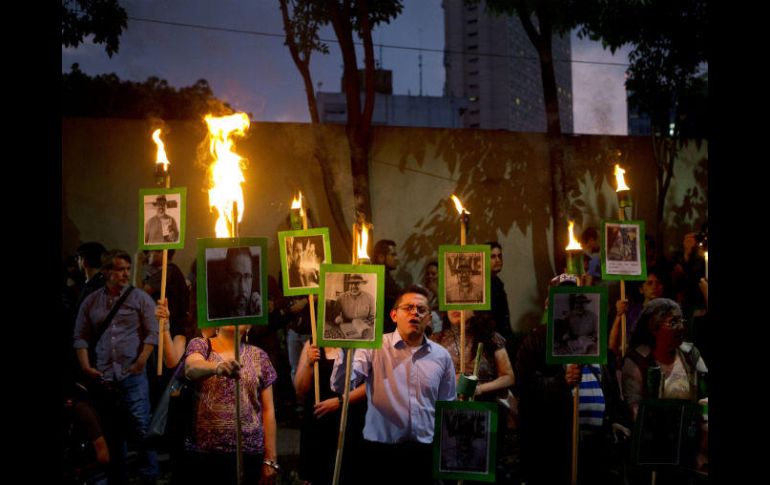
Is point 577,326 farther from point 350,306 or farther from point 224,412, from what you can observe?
point 224,412

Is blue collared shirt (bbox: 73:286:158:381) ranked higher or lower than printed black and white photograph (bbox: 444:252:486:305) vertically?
lower

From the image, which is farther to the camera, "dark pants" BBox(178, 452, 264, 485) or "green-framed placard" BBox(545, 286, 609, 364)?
"green-framed placard" BBox(545, 286, 609, 364)

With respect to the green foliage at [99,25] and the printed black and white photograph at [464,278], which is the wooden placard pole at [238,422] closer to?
the printed black and white photograph at [464,278]

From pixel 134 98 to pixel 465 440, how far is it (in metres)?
22.1

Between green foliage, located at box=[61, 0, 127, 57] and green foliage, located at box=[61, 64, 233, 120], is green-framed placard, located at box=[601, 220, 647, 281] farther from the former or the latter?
green foliage, located at box=[61, 64, 233, 120]

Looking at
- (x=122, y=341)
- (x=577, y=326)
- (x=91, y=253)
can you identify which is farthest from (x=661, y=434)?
(x=91, y=253)

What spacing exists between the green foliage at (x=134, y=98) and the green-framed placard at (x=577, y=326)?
18708mm

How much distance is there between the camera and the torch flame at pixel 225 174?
4.84 meters

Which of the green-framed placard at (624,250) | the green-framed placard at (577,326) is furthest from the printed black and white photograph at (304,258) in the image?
the green-framed placard at (624,250)

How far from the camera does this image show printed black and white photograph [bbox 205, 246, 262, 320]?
4477 mm

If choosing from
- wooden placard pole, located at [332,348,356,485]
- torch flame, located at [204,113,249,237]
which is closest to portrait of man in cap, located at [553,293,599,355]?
wooden placard pole, located at [332,348,356,485]

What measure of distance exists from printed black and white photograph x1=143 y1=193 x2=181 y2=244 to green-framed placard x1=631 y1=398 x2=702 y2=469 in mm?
3509

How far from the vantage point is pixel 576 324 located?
5.14m

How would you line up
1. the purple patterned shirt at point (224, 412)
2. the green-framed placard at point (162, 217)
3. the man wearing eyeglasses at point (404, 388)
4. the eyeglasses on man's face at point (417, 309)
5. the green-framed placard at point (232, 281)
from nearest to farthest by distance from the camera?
the green-framed placard at point (232, 281)
the purple patterned shirt at point (224, 412)
the man wearing eyeglasses at point (404, 388)
the eyeglasses on man's face at point (417, 309)
the green-framed placard at point (162, 217)
